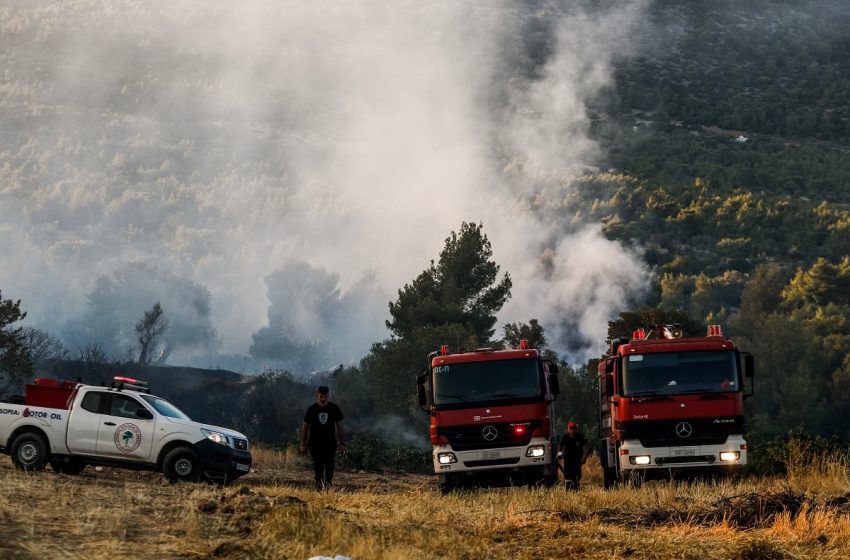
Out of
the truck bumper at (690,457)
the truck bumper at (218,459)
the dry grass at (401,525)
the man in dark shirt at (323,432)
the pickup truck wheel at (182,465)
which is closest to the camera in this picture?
the dry grass at (401,525)

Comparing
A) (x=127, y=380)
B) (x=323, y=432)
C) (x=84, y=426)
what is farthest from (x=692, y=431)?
(x=84, y=426)

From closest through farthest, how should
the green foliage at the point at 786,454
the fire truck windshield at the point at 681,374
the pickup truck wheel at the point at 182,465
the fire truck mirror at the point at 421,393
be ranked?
the pickup truck wheel at the point at 182,465, the fire truck windshield at the point at 681,374, the fire truck mirror at the point at 421,393, the green foliage at the point at 786,454

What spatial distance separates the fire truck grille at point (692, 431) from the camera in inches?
746

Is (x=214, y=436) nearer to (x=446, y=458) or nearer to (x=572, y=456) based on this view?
(x=446, y=458)

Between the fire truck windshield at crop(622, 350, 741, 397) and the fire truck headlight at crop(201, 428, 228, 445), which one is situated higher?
the fire truck windshield at crop(622, 350, 741, 397)

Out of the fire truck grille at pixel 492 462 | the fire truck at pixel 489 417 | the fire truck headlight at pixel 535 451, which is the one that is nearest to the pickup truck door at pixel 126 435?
the fire truck at pixel 489 417

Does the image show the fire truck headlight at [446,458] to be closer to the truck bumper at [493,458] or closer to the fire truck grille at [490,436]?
the truck bumper at [493,458]

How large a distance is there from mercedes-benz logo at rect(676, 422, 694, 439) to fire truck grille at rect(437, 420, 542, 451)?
2613mm

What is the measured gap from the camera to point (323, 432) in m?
17.6

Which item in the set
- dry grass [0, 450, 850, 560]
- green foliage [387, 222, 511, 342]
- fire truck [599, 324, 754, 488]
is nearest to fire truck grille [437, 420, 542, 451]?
fire truck [599, 324, 754, 488]

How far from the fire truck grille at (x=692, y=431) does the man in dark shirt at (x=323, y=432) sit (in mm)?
5504

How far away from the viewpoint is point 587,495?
16.5 m

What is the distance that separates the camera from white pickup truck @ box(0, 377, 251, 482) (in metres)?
18.5

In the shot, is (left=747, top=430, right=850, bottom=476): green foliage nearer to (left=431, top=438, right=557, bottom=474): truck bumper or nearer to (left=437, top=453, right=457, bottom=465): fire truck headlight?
(left=431, top=438, right=557, bottom=474): truck bumper
